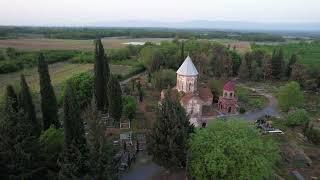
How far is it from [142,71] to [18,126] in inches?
2623

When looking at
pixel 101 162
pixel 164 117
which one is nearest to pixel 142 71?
pixel 164 117

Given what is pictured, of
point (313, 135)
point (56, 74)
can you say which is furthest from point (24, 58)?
point (313, 135)

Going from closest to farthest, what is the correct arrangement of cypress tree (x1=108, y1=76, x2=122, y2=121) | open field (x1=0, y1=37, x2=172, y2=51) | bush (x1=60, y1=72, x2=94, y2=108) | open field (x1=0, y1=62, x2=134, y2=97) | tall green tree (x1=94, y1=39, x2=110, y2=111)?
1. cypress tree (x1=108, y1=76, x2=122, y2=121)
2. tall green tree (x1=94, y1=39, x2=110, y2=111)
3. bush (x1=60, y1=72, x2=94, y2=108)
4. open field (x1=0, y1=62, x2=134, y2=97)
5. open field (x1=0, y1=37, x2=172, y2=51)

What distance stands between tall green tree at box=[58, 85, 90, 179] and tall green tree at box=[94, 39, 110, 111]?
19.1 metres

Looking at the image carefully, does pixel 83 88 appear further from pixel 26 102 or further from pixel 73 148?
pixel 73 148

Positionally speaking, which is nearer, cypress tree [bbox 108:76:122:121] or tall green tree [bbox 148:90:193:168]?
tall green tree [bbox 148:90:193:168]

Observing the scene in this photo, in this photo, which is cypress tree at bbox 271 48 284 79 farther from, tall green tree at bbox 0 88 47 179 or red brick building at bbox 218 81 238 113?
tall green tree at bbox 0 88 47 179

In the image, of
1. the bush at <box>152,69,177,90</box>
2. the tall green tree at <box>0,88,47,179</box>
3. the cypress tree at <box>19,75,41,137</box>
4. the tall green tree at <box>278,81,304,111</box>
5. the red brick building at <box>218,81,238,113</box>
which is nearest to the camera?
the tall green tree at <box>0,88,47,179</box>

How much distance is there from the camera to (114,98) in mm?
40750

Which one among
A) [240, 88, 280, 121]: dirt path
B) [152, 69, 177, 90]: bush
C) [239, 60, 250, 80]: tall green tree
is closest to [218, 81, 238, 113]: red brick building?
→ [240, 88, 280, 121]: dirt path

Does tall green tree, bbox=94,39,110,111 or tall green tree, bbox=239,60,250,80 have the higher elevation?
tall green tree, bbox=94,39,110,111

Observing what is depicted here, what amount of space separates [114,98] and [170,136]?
601 inches

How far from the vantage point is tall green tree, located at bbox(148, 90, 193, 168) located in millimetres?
26969

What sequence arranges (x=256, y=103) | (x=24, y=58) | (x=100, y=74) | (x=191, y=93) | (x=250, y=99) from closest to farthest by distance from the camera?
(x=100, y=74) → (x=191, y=93) → (x=256, y=103) → (x=250, y=99) → (x=24, y=58)
